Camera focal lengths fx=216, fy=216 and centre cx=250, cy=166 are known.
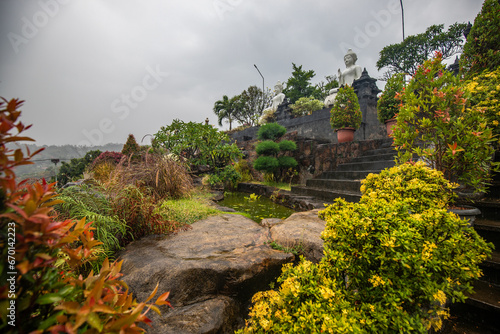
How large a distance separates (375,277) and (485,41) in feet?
14.2

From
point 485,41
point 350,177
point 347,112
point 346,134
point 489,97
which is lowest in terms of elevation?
point 350,177

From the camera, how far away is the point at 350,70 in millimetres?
13594

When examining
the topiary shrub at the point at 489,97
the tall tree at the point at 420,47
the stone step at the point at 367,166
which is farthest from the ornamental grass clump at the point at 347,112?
the tall tree at the point at 420,47

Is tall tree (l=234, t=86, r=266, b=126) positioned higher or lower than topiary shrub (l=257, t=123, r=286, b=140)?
higher

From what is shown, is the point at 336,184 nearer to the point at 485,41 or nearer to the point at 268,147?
the point at 268,147

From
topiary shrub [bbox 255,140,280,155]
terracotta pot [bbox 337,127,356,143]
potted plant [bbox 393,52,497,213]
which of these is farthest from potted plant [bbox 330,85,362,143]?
potted plant [bbox 393,52,497,213]

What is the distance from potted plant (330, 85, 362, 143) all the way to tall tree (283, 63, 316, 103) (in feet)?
59.1

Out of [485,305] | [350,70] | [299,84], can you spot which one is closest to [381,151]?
[485,305]

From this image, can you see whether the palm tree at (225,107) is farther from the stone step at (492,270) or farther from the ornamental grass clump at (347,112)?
the stone step at (492,270)

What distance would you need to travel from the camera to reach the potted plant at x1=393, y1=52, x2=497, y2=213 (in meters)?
2.20

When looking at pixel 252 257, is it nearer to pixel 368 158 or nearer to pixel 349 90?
pixel 368 158

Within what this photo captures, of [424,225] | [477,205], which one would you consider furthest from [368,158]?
[424,225]

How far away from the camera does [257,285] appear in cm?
171

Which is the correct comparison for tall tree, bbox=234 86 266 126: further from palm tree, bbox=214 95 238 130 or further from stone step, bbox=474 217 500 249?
stone step, bbox=474 217 500 249
